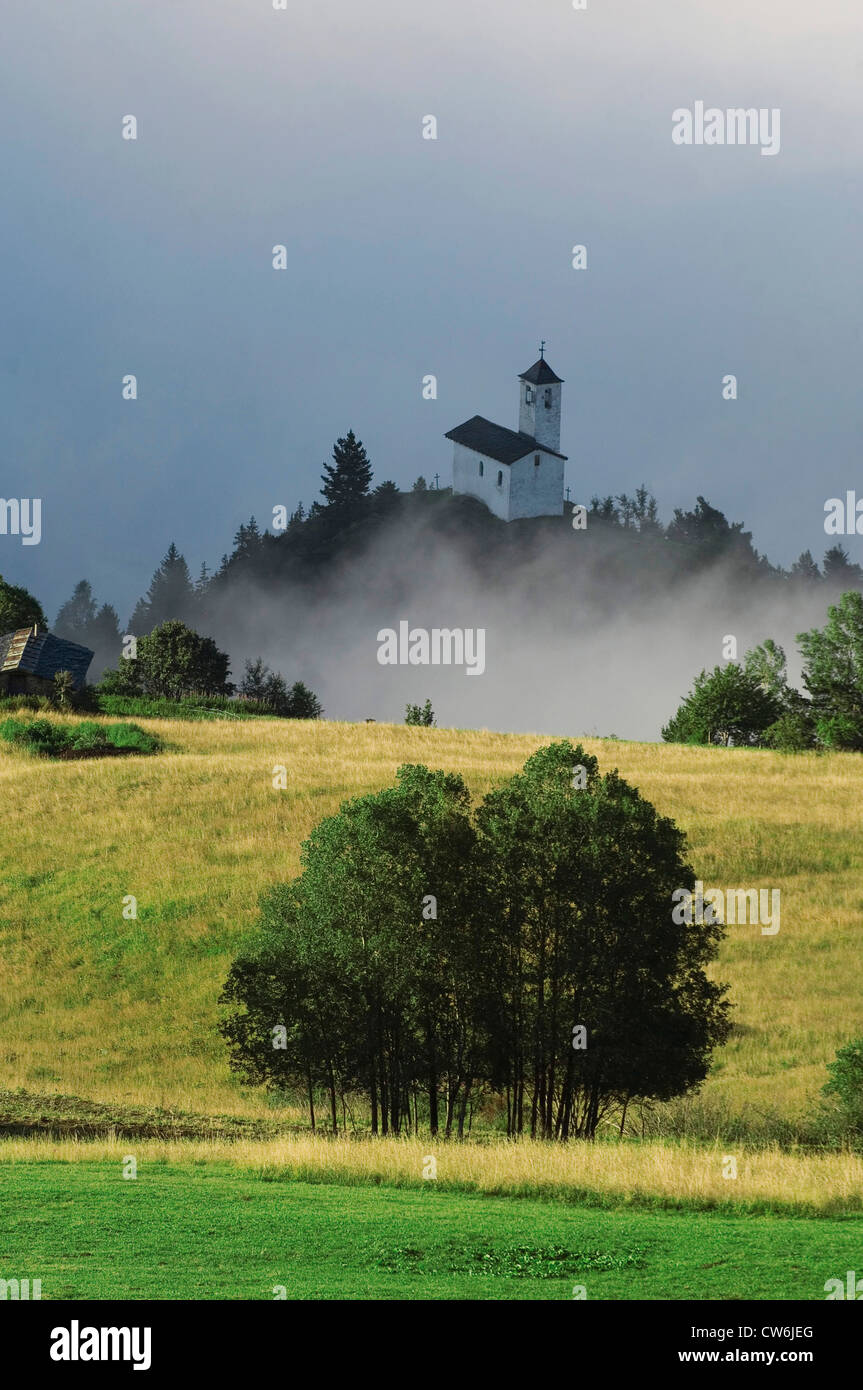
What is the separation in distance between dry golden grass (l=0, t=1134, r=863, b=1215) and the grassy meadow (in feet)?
0.23

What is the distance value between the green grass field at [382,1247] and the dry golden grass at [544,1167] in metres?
0.91

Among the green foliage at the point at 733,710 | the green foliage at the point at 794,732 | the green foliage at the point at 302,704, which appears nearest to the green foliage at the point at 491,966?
the green foliage at the point at 794,732

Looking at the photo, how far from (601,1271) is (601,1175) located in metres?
6.86

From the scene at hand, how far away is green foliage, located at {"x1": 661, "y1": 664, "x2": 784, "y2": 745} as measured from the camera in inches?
5177

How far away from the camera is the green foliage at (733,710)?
132m

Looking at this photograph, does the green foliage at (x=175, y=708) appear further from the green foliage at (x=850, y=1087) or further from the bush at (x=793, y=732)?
the green foliage at (x=850, y=1087)

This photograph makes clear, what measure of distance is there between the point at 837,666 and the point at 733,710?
11272 millimetres

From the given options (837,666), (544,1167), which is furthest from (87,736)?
(544,1167)

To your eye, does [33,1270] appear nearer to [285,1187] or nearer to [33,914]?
[285,1187]

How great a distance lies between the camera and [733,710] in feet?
432

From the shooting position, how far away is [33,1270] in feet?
54.0

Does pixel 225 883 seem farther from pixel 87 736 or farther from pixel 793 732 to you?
pixel 793 732

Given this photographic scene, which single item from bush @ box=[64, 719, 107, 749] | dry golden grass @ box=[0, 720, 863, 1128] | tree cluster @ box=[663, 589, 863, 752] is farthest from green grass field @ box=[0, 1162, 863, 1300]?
tree cluster @ box=[663, 589, 863, 752]

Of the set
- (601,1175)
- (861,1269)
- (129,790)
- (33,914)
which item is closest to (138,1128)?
(601,1175)
